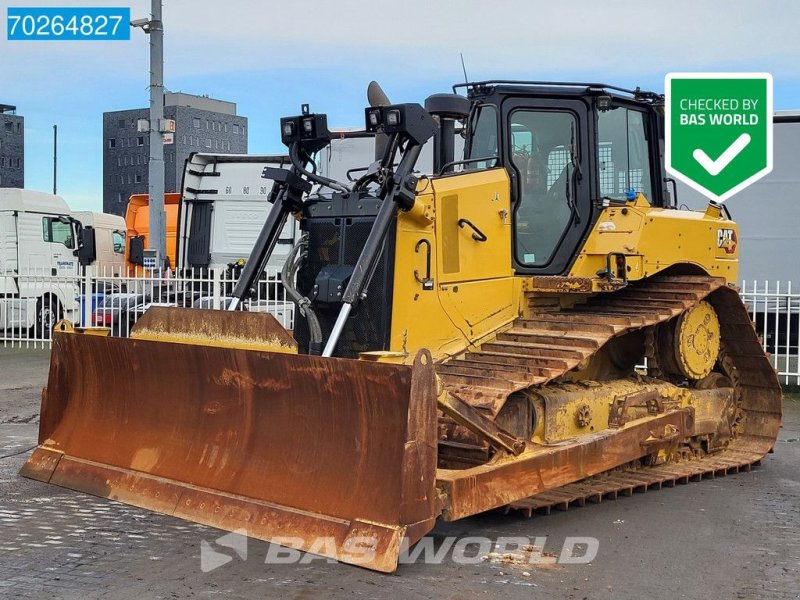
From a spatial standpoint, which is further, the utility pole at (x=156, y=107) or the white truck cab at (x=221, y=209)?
the white truck cab at (x=221, y=209)

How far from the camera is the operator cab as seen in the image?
6.96 meters

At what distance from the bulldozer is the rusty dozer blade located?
0.01 meters

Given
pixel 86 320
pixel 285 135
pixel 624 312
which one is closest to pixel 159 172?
pixel 86 320

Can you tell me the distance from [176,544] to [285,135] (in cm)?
296

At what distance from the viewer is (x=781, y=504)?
265 inches

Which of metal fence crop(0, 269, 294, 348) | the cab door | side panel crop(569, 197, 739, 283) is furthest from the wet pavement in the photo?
metal fence crop(0, 269, 294, 348)

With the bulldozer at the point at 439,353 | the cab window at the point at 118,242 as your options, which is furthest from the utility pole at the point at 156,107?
the bulldozer at the point at 439,353

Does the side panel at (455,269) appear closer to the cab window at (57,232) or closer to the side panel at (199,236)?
the side panel at (199,236)

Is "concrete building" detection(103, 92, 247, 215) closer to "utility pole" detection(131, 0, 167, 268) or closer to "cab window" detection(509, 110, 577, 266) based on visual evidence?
"utility pole" detection(131, 0, 167, 268)

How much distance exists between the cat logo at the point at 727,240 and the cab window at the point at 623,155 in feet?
2.36

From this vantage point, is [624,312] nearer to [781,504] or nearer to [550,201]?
[550,201]

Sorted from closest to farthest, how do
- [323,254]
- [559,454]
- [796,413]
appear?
[559,454] → [323,254] → [796,413]

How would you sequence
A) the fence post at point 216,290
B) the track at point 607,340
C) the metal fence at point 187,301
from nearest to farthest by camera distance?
the track at point 607,340 < the metal fence at point 187,301 < the fence post at point 216,290

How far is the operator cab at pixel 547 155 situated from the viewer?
696 cm
